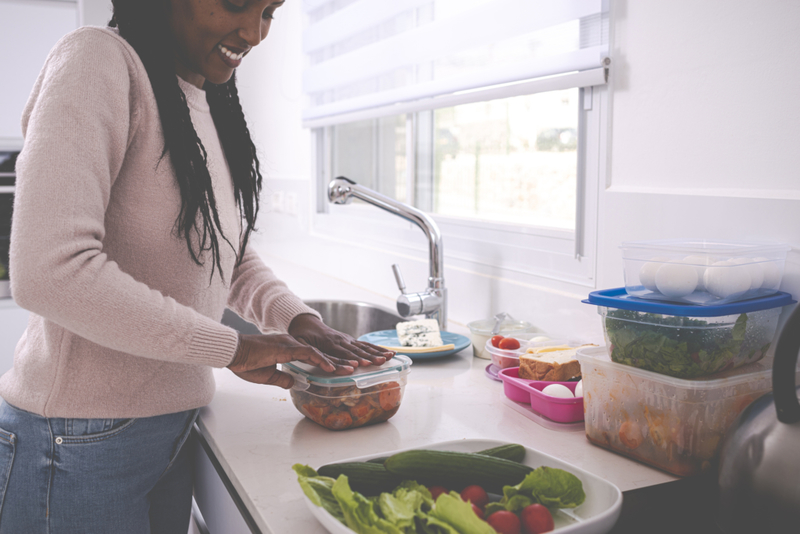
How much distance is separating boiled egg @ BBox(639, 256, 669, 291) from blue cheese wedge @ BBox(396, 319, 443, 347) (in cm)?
62

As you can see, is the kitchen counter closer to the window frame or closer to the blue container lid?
the blue container lid

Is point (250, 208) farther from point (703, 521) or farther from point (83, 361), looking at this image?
point (703, 521)

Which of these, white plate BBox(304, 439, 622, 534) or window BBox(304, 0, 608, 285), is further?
window BBox(304, 0, 608, 285)

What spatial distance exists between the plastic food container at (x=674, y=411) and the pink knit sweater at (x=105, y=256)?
1.77 feet

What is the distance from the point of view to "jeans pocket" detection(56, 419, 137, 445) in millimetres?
887

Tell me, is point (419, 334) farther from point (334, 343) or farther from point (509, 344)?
point (334, 343)

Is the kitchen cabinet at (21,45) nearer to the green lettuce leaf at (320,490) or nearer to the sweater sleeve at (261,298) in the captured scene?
the sweater sleeve at (261,298)

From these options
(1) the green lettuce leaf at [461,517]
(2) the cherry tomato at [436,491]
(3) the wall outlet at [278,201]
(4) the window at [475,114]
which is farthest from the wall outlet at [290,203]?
(1) the green lettuce leaf at [461,517]

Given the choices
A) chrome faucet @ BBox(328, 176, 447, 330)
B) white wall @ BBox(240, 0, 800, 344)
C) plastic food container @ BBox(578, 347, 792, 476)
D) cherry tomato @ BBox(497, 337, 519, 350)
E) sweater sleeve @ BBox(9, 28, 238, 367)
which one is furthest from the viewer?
chrome faucet @ BBox(328, 176, 447, 330)

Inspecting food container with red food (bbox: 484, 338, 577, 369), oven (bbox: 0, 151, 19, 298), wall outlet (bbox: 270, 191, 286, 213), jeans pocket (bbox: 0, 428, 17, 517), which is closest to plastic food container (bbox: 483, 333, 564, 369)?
food container with red food (bbox: 484, 338, 577, 369)

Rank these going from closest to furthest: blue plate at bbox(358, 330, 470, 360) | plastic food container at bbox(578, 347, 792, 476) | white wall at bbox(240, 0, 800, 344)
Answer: plastic food container at bbox(578, 347, 792, 476)
white wall at bbox(240, 0, 800, 344)
blue plate at bbox(358, 330, 470, 360)

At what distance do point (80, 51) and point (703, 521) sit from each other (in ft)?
3.07

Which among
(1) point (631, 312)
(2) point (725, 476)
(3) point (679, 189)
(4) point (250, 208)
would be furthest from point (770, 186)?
(4) point (250, 208)

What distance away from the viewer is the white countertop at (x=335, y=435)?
0.82m
